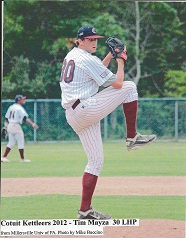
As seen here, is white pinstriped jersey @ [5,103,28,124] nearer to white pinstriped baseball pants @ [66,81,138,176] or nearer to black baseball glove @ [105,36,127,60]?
white pinstriped baseball pants @ [66,81,138,176]

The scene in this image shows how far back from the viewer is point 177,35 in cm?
2206

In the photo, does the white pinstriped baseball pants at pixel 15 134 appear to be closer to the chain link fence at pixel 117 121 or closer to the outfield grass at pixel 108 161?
the outfield grass at pixel 108 161

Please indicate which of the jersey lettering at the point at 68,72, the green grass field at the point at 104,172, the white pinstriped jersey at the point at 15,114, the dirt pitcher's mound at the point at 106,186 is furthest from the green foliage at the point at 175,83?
the jersey lettering at the point at 68,72

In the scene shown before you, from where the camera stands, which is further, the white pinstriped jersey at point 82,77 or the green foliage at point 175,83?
the green foliage at point 175,83

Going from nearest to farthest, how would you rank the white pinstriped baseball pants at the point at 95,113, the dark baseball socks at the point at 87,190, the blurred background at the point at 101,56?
1. the white pinstriped baseball pants at the point at 95,113
2. the dark baseball socks at the point at 87,190
3. the blurred background at the point at 101,56

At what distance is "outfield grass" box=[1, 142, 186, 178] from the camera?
11.7m

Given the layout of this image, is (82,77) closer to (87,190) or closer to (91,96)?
(91,96)

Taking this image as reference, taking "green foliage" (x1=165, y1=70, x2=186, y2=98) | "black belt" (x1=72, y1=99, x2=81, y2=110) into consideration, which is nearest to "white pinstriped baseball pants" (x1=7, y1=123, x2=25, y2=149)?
"black belt" (x1=72, y1=99, x2=81, y2=110)

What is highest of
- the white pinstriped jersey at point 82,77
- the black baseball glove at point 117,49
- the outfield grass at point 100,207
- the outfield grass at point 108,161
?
the black baseball glove at point 117,49

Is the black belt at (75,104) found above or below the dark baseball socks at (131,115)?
above

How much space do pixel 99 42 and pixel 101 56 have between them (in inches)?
20.7

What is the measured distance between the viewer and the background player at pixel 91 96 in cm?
516

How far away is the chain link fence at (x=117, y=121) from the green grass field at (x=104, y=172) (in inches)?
18.0

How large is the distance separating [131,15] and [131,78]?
221cm
